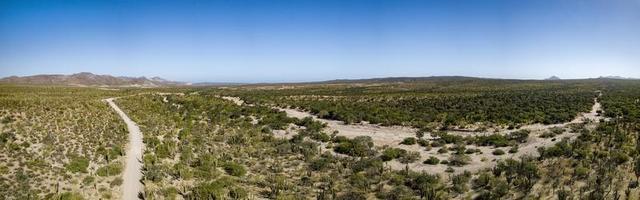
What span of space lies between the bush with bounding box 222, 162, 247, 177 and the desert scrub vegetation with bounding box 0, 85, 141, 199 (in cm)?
463

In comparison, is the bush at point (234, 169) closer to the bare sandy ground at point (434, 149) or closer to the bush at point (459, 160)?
the bare sandy ground at point (434, 149)

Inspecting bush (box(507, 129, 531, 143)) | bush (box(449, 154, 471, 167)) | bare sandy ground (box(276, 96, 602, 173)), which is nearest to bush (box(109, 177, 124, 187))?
bare sandy ground (box(276, 96, 602, 173))

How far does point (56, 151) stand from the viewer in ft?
67.9

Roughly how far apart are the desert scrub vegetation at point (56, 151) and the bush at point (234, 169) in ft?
15.2

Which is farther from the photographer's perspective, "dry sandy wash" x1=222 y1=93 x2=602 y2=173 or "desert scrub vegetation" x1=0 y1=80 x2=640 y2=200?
"dry sandy wash" x1=222 y1=93 x2=602 y2=173

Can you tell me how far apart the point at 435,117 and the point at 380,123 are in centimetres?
556

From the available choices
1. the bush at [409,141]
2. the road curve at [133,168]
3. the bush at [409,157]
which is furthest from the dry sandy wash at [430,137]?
the road curve at [133,168]

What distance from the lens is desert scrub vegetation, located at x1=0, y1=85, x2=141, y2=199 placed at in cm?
1575

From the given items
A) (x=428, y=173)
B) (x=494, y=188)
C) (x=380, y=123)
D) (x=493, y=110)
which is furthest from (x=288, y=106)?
(x=494, y=188)

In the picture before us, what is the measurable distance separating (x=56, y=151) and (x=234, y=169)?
9.76m

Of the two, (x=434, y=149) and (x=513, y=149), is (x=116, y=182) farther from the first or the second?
(x=513, y=149)

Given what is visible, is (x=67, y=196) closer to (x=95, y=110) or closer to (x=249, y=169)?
(x=249, y=169)

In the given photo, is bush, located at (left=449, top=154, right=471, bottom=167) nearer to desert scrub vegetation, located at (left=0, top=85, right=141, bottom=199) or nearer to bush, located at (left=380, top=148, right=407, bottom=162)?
bush, located at (left=380, top=148, right=407, bottom=162)

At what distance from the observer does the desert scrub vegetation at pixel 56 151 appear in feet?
51.7
